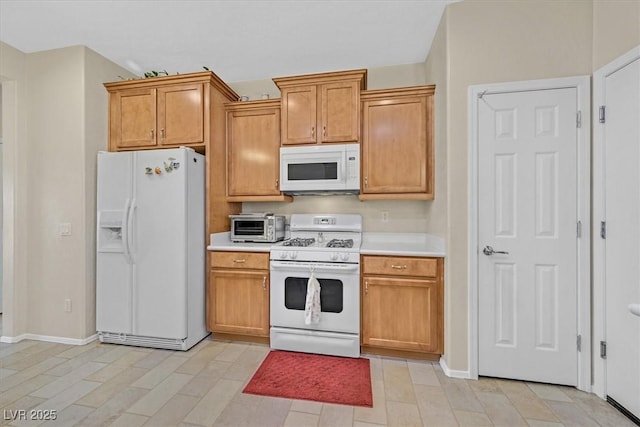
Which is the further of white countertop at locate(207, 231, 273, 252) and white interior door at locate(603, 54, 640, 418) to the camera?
white countertop at locate(207, 231, 273, 252)

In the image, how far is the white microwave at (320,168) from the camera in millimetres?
2820

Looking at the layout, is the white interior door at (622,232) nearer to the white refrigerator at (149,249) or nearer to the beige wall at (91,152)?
the white refrigerator at (149,249)

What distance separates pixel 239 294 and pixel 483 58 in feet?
9.29

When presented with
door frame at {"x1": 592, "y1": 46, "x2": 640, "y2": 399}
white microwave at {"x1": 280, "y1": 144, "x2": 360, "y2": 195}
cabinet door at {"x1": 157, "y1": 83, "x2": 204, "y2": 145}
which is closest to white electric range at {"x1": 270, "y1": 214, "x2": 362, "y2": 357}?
white microwave at {"x1": 280, "y1": 144, "x2": 360, "y2": 195}

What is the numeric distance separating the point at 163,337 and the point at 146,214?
3.69ft

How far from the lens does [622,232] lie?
1.80m

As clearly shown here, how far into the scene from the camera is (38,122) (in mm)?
2873

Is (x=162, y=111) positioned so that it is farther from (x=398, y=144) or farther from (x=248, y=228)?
(x=398, y=144)

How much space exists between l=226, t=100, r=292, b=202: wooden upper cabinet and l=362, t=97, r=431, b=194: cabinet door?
0.93 metres

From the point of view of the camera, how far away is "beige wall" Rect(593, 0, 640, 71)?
1.70 m

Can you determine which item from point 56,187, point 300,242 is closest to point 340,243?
point 300,242

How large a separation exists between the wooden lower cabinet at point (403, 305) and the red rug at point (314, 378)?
0.31 m

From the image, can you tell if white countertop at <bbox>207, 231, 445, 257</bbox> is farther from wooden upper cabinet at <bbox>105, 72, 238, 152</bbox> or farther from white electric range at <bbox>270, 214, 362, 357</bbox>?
wooden upper cabinet at <bbox>105, 72, 238, 152</bbox>

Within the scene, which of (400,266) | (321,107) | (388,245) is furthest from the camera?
(388,245)
